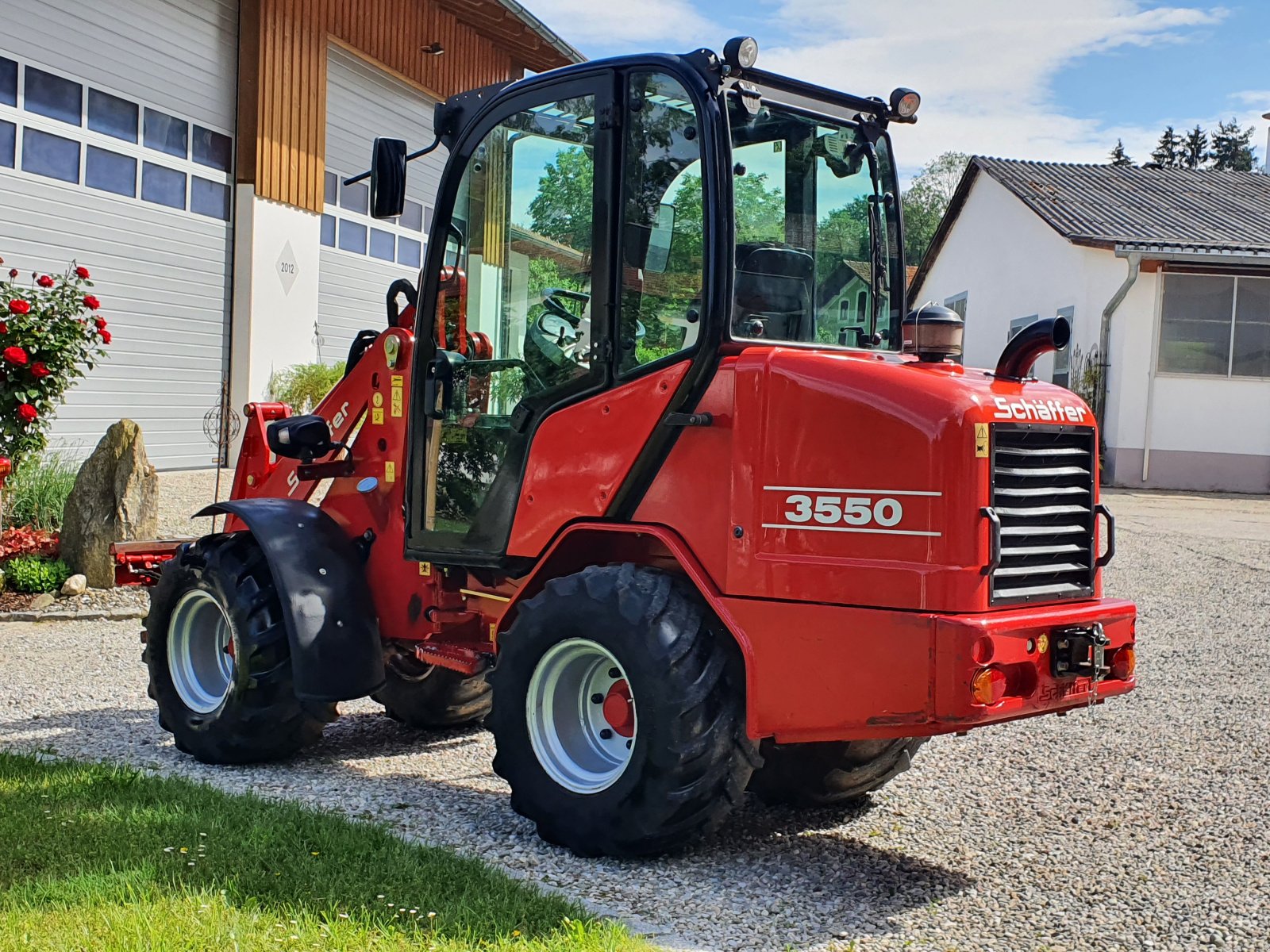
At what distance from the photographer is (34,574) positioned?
977cm

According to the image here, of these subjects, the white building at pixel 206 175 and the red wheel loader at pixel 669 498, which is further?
the white building at pixel 206 175

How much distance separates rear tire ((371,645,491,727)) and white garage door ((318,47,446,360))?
12490 mm

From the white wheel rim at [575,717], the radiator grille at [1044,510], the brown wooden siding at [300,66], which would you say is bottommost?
the white wheel rim at [575,717]

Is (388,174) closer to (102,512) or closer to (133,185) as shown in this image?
(102,512)

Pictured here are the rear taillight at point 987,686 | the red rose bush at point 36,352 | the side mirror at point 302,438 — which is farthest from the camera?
the red rose bush at point 36,352

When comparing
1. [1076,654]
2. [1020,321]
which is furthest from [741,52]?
[1020,321]

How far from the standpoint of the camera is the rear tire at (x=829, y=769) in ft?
16.7

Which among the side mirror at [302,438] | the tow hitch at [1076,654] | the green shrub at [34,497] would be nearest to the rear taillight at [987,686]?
the tow hitch at [1076,654]

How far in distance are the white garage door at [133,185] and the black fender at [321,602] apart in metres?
9.23

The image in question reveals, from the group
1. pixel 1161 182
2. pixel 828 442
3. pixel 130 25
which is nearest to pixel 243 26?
pixel 130 25

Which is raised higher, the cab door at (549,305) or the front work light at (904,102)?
the front work light at (904,102)

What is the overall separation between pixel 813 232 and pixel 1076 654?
72.3 inches

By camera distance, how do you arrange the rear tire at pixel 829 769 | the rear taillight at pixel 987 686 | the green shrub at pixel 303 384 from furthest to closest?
1. the green shrub at pixel 303 384
2. the rear tire at pixel 829 769
3. the rear taillight at pixel 987 686

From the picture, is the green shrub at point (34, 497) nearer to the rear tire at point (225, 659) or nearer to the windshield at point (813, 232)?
the rear tire at point (225, 659)
